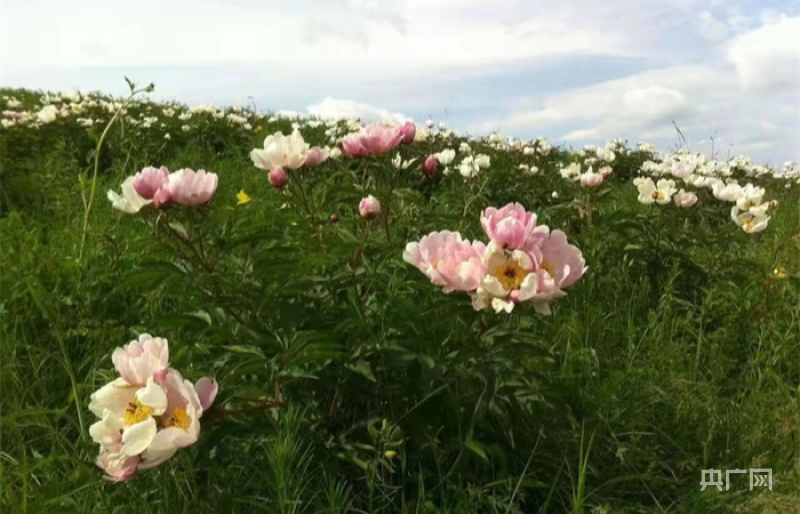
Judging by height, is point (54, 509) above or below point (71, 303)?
below

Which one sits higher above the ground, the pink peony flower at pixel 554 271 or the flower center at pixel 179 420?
the pink peony flower at pixel 554 271

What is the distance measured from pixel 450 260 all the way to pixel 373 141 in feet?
2.75

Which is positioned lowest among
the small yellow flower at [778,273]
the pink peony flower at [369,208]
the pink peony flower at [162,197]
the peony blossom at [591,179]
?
the small yellow flower at [778,273]

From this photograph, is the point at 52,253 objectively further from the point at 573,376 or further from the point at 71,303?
the point at 573,376

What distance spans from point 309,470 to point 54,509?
0.55 m

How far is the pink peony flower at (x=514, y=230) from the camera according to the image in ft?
5.39

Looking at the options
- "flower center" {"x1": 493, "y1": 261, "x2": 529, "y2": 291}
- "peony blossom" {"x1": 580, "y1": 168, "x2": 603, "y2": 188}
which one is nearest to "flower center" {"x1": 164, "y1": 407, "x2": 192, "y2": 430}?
"flower center" {"x1": 493, "y1": 261, "x2": 529, "y2": 291}

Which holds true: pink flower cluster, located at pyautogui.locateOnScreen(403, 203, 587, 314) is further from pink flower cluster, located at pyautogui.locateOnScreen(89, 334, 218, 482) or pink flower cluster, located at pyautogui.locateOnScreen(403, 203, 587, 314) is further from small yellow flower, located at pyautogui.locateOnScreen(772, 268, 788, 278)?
small yellow flower, located at pyautogui.locateOnScreen(772, 268, 788, 278)

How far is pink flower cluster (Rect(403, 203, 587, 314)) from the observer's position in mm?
1604

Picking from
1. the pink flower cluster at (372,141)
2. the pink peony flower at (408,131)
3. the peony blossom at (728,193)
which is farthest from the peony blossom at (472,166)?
the pink flower cluster at (372,141)

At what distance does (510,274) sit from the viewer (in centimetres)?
165

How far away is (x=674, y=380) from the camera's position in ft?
7.98

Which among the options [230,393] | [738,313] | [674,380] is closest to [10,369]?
[230,393]

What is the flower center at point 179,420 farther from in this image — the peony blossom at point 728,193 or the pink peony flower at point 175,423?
the peony blossom at point 728,193
